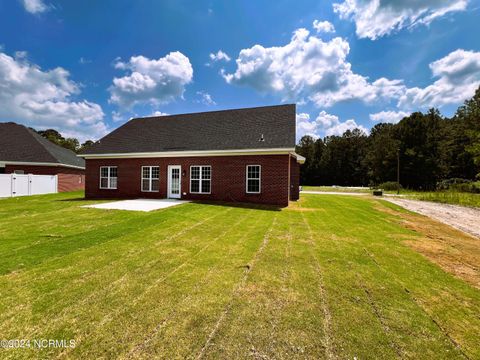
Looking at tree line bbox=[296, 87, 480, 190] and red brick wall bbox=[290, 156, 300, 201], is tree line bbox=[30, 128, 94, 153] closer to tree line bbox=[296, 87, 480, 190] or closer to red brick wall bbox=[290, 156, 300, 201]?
red brick wall bbox=[290, 156, 300, 201]

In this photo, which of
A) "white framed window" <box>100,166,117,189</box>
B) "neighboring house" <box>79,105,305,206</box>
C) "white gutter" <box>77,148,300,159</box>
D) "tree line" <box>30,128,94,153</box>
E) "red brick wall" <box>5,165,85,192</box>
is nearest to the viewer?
"white gutter" <box>77,148,300,159</box>

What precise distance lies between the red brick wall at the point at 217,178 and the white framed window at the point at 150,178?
0.95 ft

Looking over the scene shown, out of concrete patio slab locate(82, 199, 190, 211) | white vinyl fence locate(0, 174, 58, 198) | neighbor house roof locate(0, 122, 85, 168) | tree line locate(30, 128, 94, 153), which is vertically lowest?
concrete patio slab locate(82, 199, 190, 211)

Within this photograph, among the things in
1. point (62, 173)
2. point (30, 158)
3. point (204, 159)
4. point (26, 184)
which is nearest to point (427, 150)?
point (204, 159)

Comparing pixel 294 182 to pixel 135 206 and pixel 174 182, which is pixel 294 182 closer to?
pixel 174 182

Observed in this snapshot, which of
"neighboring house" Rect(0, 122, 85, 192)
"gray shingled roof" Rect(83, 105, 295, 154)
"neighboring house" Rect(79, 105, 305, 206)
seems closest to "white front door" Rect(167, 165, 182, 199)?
"neighboring house" Rect(79, 105, 305, 206)

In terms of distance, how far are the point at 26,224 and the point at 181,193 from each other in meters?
8.65

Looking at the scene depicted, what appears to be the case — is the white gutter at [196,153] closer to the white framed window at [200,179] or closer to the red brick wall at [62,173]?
the white framed window at [200,179]

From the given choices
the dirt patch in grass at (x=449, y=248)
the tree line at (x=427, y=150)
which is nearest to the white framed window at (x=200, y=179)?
the dirt patch in grass at (x=449, y=248)

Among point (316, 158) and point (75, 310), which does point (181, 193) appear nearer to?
point (75, 310)

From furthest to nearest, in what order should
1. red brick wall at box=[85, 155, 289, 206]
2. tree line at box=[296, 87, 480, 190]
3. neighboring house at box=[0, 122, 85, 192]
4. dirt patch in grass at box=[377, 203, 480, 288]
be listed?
tree line at box=[296, 87, 480, 190] < neighboring house at box=[0, 122, 85, 192] < red brick wall at box=[85, 155, 289, 206] < dirt patch in grass at box=[377, 203, 480, 288]

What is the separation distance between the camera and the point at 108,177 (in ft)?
59.7

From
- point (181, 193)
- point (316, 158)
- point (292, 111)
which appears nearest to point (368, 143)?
point (316, 158)

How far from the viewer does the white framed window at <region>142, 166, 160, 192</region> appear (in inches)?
665
